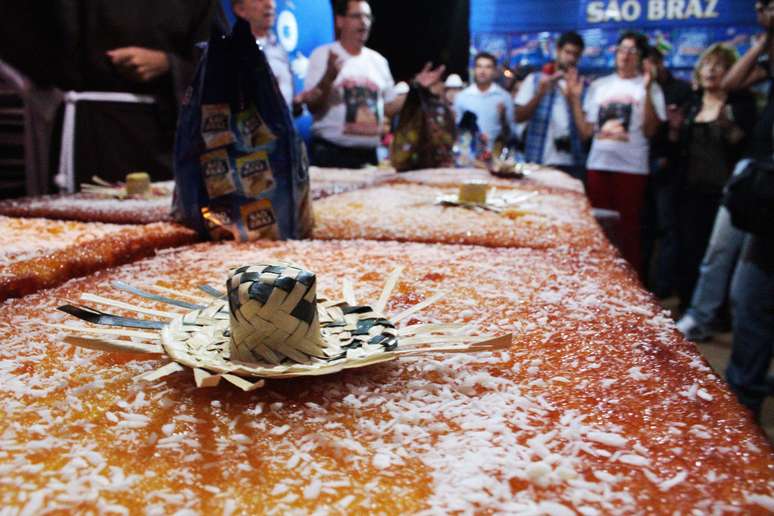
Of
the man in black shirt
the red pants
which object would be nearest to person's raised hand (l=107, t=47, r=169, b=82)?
the red pants

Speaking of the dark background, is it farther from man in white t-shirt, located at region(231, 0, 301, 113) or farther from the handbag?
the handbag

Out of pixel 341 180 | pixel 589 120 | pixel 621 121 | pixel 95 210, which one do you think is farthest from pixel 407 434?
pixel 589 120

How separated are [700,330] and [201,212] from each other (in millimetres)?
3257

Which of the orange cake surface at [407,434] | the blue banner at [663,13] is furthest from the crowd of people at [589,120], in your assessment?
the blue banner at [663,13]

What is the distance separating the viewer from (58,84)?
242cm

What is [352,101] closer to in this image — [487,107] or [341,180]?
[341,180]

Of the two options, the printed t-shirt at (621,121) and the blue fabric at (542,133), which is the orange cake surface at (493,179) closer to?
the printed t-shirt at (621,121)

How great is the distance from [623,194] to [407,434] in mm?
3928

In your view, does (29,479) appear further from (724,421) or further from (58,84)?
(58,84)

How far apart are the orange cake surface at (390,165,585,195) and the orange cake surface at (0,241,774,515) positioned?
1.75m

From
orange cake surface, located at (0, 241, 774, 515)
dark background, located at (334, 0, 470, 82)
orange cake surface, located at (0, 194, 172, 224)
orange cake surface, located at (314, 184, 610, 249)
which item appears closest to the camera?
orange cake surface, located at (0, 241, 774, 515)

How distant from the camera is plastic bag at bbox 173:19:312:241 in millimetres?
1238

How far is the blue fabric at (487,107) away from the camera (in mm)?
4590

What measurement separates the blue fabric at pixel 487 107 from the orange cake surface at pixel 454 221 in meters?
2.54
